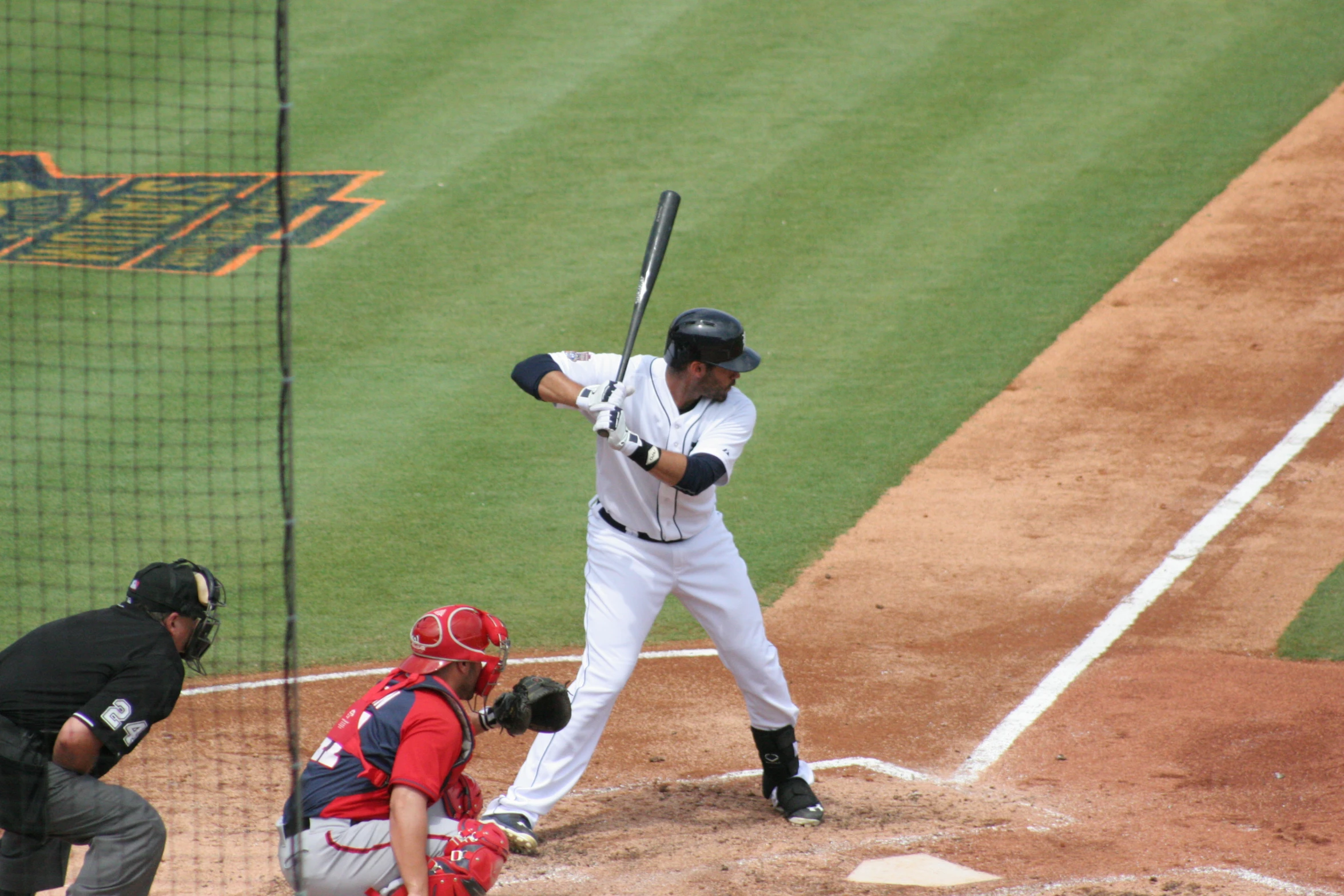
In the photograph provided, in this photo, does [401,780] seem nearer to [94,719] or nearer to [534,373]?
[94,719]

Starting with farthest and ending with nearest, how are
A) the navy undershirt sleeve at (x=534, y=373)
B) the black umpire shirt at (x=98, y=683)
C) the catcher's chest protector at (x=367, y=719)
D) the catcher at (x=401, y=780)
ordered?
the navy undershirt sleeve at (x=534, y=373)
the black umpire shirt at (x=98, y=683)
the catcher's chest protector at (x=367, y=719)
the catcher at (x=401, y=780)

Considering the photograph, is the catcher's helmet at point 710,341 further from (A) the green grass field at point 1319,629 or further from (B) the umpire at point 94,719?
(A) the green grass field at point 1319,629

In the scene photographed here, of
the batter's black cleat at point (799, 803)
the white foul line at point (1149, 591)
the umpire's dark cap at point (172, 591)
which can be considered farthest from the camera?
the white foul line at point (1149, 591)

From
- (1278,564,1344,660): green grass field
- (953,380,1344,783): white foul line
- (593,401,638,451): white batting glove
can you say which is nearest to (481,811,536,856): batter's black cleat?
(593,401,638,451): white batting glove

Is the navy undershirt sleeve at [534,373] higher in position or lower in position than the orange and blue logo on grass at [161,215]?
higher

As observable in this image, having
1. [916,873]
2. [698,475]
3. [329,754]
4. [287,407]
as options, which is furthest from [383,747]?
[916,873]

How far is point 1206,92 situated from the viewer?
1482 cm

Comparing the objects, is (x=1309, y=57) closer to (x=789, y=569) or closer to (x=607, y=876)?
(x=789, y=569)

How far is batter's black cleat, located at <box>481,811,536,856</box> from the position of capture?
554cm

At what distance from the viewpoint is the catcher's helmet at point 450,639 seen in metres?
4.50

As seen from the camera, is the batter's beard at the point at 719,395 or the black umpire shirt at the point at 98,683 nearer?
the black umpire shirt at the point at 98,683

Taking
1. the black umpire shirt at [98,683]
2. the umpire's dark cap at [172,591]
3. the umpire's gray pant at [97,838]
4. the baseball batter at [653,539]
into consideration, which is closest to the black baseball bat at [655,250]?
the baseball batter at [653,539]

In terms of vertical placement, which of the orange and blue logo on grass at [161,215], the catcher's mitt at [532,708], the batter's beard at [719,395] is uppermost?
the batter's beard at [719,395]

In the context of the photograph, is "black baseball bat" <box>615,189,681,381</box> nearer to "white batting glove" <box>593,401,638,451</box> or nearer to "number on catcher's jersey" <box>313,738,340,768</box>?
"white batting glove" <box>593,401,638,451</box>
